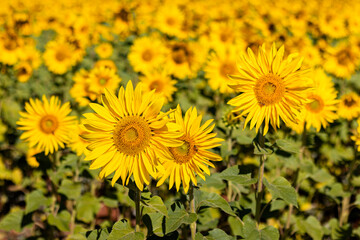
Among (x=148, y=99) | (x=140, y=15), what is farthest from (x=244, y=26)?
(x=148, y=99)

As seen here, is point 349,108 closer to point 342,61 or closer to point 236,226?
point 342,61

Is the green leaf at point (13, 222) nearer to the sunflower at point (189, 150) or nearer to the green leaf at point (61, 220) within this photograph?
the green leaf at point (61, 220)

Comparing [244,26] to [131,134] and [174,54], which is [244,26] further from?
[131,134]

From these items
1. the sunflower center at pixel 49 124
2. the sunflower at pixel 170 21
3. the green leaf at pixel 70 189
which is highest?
the sunflower at pixel 170 21

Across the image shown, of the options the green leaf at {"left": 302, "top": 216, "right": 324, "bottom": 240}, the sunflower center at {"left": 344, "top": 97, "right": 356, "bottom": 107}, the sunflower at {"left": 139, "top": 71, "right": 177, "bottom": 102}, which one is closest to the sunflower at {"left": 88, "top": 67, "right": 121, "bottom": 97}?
the sunflower at {"left": 139, "top": 71, "right": 177, "bottom": 102}

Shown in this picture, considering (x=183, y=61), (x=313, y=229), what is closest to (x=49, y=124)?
(x=183, y=61)

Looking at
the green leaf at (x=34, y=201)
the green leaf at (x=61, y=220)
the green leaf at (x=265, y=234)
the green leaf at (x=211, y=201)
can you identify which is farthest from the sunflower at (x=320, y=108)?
the green leaf at (x=34, y=201)

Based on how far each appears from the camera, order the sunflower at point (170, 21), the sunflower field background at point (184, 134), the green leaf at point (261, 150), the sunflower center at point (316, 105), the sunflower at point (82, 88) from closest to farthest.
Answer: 1. the sunflower field background at point (184, 134)
2. the green leaf at point (261, 150)
3. the sunflower center at point (316, 105)
4. the sunflower at point (82, 88)
5. the sunflower at point (170, 21)

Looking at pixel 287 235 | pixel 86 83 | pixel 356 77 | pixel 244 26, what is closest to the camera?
pixel 287 235
